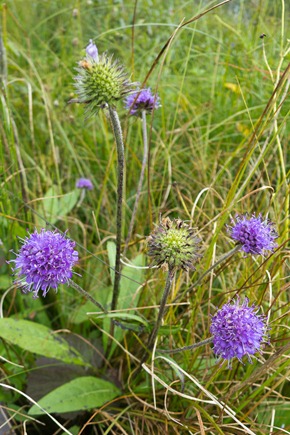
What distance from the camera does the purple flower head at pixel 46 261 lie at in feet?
3.10

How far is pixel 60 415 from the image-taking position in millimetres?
1330

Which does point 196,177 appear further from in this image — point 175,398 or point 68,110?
point 175,398

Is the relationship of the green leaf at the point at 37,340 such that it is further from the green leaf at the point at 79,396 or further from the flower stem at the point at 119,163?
the flower stem at the point at 119,163

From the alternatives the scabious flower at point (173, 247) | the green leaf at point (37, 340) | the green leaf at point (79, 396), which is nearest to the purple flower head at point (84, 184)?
the green leaf at point (37, 340)

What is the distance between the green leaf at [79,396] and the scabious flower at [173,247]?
466 mm

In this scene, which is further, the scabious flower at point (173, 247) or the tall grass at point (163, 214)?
the tall grass at point (163, 214)

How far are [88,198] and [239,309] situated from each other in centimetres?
121

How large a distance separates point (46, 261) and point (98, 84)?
0.37m

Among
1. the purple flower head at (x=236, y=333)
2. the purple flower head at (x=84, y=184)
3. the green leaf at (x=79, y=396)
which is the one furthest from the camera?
the purple flower head at (x=84, y=184)

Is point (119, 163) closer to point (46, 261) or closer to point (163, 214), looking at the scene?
point (46, 261)

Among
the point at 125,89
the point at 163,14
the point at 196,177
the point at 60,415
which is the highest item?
the point at 163,14

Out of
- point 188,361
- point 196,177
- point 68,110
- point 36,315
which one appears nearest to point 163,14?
point 68,110

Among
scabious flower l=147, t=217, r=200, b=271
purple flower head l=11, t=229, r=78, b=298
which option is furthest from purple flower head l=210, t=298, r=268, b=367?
purple flower head l=11, t=229, r=78, b=298

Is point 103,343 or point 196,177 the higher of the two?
point 196,177
